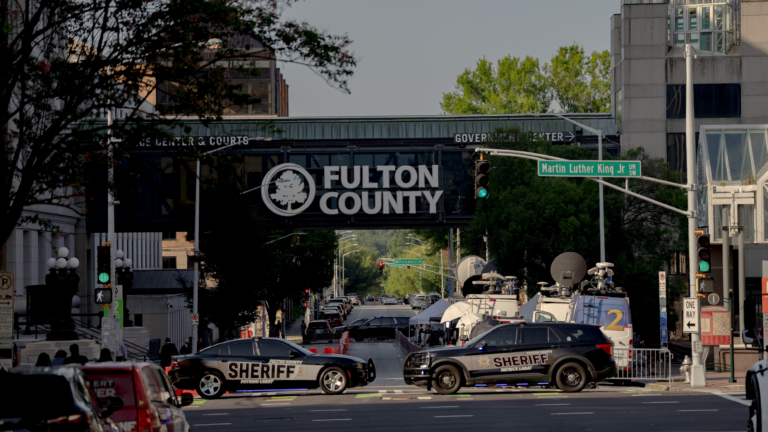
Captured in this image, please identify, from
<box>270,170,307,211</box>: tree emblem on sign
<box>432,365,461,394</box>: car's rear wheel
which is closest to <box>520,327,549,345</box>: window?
<box>432,365,461,394</box>: car's rear wheel

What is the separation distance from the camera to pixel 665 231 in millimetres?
41156

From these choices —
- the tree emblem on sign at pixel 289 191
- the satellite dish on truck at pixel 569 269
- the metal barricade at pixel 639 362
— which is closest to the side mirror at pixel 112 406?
the metal barricade at pixel 639 362

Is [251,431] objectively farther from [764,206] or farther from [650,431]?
[764,206]

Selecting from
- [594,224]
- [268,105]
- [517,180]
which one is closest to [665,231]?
[594,224]

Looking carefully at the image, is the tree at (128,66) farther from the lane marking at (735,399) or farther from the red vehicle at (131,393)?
the lane marking at (735,399)

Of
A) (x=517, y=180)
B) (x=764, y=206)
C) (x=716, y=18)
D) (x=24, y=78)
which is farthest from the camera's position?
(x=716, y=18)

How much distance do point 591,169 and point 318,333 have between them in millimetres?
38775

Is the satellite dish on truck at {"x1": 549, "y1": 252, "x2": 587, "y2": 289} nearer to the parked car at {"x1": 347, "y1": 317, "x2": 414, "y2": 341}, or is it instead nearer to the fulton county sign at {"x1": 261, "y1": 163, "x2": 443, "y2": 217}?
the fulton county sign at {"x1": 261, "y1": 163, "x2": 443, "y2": 217}

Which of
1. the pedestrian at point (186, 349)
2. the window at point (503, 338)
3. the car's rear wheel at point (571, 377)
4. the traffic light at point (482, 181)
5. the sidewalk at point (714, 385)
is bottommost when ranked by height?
the pedestrian at point (186, 349)

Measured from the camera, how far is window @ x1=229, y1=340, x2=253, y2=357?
23.0m

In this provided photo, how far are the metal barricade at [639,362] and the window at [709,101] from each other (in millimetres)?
29605

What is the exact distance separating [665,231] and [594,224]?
3.66 m

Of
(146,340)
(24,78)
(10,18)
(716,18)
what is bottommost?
(146,340)

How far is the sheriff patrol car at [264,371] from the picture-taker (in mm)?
22719
